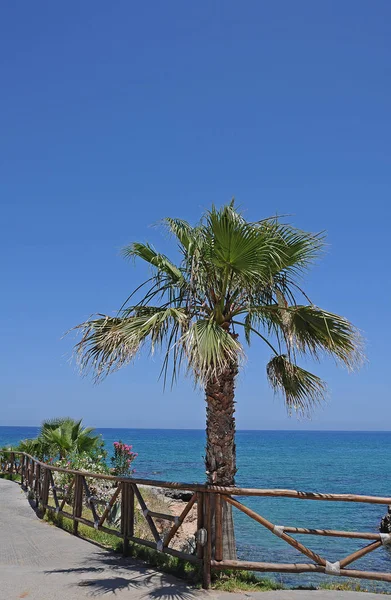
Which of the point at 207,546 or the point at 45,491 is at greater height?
the point at 45,491

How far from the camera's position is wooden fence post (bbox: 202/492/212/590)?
724 cm

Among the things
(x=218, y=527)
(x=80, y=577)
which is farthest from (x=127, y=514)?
(x=218, y=527)

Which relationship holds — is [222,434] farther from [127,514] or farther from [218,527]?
[127,514]

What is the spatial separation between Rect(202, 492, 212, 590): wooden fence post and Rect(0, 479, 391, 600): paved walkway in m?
0.21

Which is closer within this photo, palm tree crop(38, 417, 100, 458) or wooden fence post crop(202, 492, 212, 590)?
wooden fence post crop(202, 492, 212, 590)

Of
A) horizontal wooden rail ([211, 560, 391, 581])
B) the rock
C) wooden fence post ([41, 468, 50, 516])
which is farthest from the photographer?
the rock

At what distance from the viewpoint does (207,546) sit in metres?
7.32

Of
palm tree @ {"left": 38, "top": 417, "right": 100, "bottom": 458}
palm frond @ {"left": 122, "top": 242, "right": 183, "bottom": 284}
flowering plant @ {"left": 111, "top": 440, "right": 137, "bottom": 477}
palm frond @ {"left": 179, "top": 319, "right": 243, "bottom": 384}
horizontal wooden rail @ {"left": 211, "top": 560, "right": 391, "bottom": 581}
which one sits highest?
palm frond @ {"left": 122, "top": 242, "right": 183, "bottom": 284}

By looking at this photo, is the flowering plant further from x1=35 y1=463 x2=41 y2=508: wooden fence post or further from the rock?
x1=35 y1=463 x2=41 y2=508: wooden fence post

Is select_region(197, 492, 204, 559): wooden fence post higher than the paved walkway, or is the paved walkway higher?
select_region(197, 492, 204, 559): wooden fence post

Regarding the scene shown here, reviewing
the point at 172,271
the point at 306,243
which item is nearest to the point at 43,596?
the point at 172,271

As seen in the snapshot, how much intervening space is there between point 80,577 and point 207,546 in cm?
180

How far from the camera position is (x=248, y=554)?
16.4 metres

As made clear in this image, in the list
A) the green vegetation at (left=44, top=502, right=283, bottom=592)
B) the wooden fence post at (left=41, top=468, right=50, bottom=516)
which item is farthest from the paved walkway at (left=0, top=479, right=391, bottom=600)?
the wooden fence post at (left=41, top=468, right=50, bottom=516)
